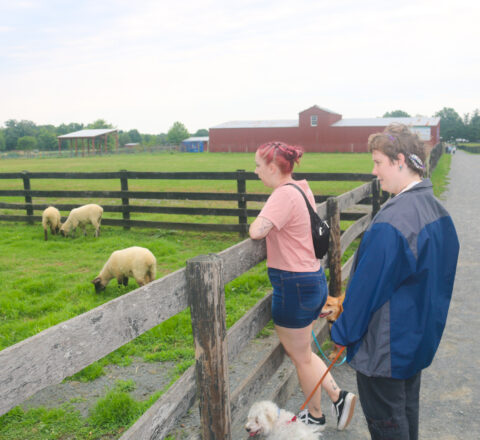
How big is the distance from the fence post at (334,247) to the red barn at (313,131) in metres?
58.4

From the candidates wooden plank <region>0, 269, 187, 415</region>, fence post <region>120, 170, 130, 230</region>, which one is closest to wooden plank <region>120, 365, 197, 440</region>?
wooden plank <region>0, 269, 187, 415</region>

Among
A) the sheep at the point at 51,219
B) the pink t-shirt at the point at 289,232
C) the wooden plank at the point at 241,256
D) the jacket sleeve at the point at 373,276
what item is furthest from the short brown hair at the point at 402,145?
the sheep at the point at 51,219

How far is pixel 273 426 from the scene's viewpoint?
270 cm

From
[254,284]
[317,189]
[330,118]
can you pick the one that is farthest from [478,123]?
[254,284]

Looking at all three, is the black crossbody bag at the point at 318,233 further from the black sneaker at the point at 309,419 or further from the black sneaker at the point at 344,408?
the black sneaker at the point at 309,419

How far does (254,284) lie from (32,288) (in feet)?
10.7

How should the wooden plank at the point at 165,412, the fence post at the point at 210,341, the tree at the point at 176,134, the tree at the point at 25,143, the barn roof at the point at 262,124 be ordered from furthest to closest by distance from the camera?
1. the tree at the point at 176,134
2. the tree at the point at 25,143
3. the barn roof at the point at 262,124
4. the fence post at the point at 210,341
5. the wooden plank at the point at 165,412

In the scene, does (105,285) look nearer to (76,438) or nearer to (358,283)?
(76,438)

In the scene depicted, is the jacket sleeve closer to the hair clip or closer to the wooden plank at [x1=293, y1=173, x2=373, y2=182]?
the hair clip

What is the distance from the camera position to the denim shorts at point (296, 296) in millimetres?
2785

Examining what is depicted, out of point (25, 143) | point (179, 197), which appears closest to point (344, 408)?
point (179, 197)

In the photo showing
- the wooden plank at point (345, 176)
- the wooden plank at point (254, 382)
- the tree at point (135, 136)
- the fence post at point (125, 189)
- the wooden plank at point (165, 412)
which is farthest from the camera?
the tree at point (135, 136)

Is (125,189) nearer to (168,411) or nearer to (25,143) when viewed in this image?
(168,411)

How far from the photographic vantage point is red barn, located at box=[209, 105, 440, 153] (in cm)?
6206
